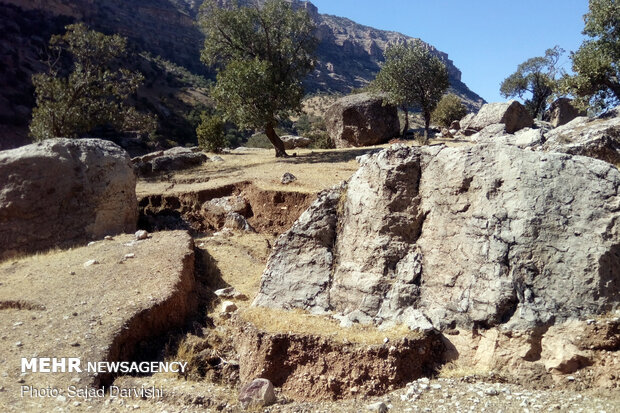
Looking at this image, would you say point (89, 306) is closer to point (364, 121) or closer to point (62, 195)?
point (62, 195)

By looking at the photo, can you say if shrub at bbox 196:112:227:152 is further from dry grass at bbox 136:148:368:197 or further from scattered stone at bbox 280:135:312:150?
scattered stone at bbox 280:135:312:150

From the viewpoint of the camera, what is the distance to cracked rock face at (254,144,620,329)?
611 centimetres

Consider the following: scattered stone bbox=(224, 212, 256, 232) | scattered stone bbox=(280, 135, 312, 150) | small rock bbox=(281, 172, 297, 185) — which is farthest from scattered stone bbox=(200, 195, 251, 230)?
scattered stone bbox=(280, 135, 312, 150)

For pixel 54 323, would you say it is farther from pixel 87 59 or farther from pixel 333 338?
pixel 87 59

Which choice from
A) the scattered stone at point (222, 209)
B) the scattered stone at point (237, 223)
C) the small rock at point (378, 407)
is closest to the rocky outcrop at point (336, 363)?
the small rock at point (378, 407)

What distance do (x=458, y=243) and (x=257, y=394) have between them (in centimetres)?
339

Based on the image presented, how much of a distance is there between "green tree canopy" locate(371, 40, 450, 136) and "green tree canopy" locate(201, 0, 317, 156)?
4831 millimetres

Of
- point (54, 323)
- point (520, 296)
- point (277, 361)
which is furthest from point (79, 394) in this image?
point (520, 296)

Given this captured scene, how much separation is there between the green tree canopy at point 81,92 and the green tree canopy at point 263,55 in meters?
4.02

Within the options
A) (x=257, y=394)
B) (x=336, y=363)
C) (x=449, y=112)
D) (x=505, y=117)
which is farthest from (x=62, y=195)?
(x=449, y=112)

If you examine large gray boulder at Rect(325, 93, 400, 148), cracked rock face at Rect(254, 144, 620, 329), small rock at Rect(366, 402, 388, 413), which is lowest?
small rock at Rect(366, 402, 388, 413)

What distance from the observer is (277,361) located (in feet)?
21.8

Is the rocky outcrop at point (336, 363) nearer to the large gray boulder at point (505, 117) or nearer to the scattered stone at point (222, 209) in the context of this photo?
the scattered stone at point (222, 209)

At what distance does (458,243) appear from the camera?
704cm
